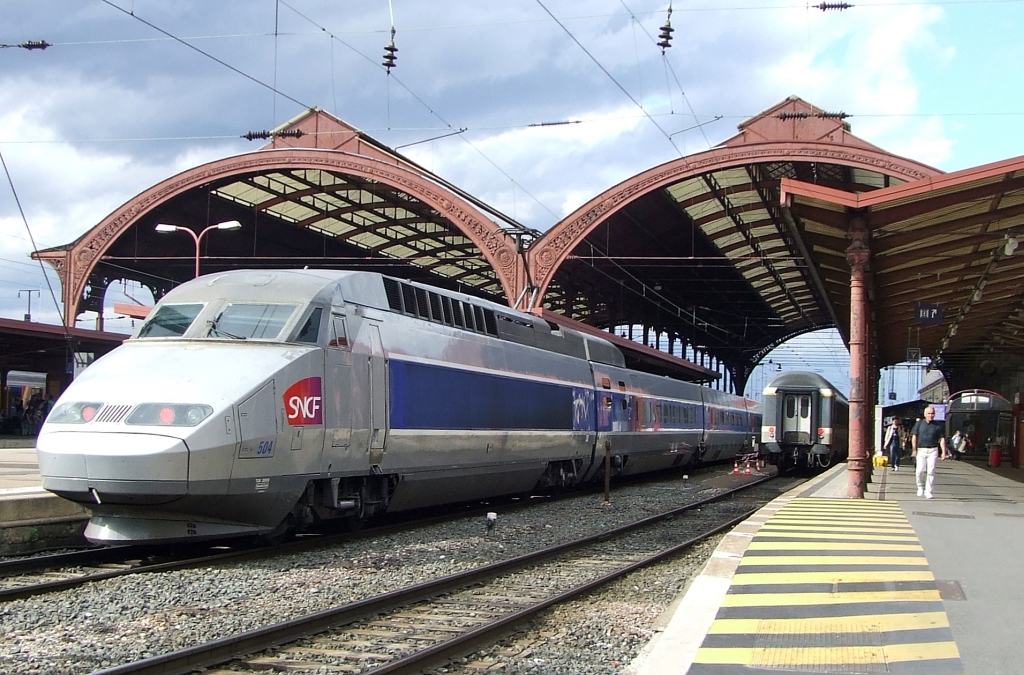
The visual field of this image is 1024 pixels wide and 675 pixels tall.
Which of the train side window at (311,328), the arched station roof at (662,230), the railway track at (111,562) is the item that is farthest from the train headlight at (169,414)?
the arched station roof at (662,230)

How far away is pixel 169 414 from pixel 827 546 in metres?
7.01

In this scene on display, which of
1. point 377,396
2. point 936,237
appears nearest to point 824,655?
point 377,396

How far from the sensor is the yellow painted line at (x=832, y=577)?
8.52 metres

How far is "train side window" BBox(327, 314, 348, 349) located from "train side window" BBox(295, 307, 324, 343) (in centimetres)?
23

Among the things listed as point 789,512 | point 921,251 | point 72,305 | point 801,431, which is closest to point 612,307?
point 801,431

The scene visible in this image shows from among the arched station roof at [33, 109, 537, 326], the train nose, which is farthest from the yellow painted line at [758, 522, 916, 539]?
the arched station roof at [33, 109, 537, 326]

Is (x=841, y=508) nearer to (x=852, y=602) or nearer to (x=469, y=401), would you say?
(x=469, y=401)

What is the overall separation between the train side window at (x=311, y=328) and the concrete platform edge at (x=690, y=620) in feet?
16.4

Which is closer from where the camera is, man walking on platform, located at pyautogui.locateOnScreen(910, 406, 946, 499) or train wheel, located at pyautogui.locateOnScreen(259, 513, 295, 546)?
train wheel, located at pyautogui.locateOnScreen(259, 513, 295, 546)

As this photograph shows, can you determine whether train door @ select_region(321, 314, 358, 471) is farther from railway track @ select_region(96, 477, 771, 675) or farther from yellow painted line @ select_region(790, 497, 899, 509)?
yellow painted line @ select_region(790, 497, 899, 509)

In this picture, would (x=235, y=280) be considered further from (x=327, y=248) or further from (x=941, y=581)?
(x=327, y=248)

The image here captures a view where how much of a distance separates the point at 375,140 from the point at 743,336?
42.9 m

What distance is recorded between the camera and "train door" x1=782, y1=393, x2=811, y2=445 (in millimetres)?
31197

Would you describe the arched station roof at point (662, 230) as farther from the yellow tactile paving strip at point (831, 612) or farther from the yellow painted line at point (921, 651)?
the yellow painted line at point (921, 651)
